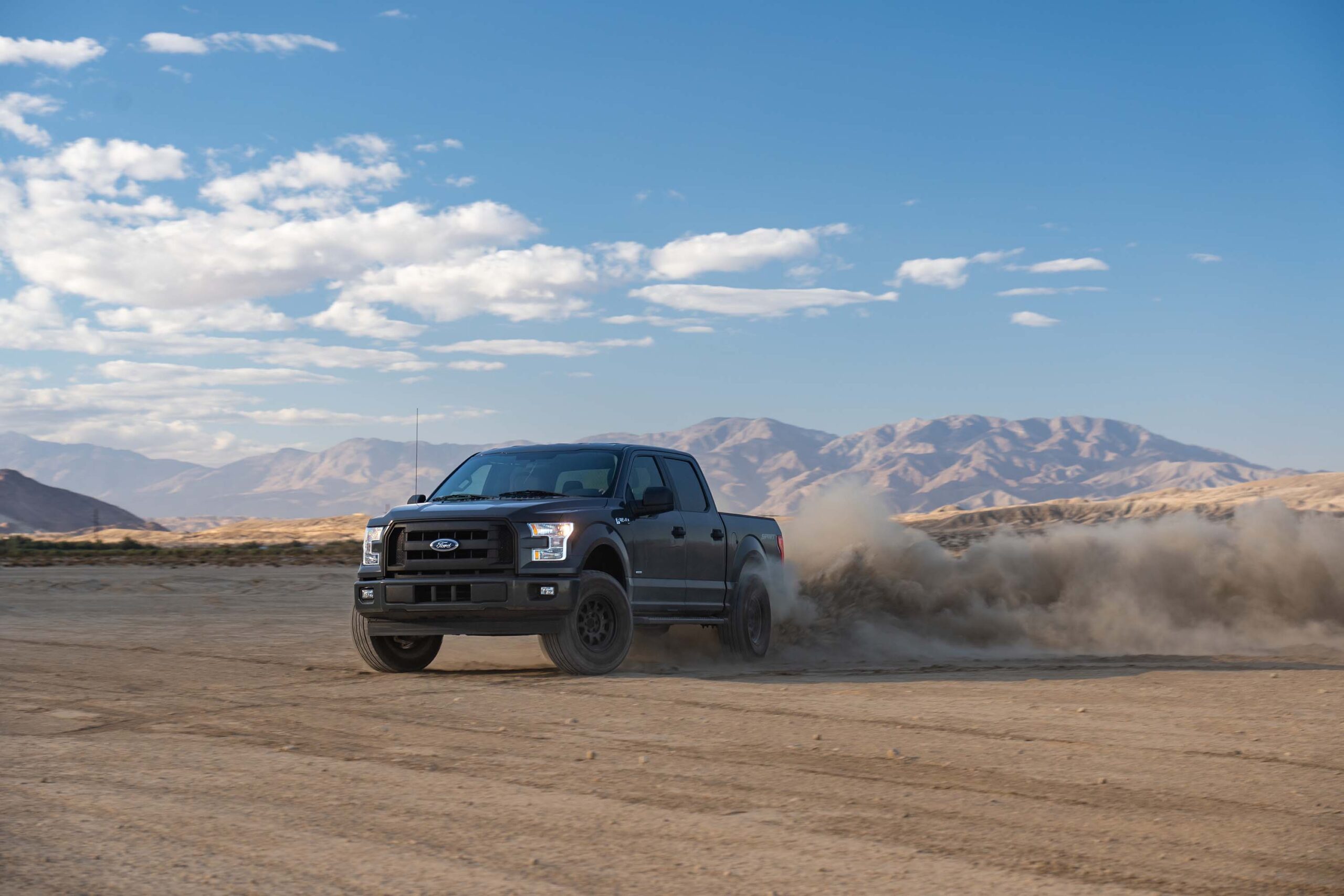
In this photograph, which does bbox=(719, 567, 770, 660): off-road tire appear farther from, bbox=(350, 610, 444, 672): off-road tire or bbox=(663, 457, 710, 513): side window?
bbox=(350, 610, 444, 672): off-road tire

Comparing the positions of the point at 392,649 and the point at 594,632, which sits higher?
the point at 594,632

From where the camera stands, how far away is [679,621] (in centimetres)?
1227

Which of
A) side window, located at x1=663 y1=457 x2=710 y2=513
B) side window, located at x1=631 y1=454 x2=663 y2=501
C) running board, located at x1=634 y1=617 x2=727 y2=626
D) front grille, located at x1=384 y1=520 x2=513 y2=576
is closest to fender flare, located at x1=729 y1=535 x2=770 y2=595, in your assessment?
running board, located at x1=634 y1=617 x2=727 y2=626

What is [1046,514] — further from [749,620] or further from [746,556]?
[749,620]

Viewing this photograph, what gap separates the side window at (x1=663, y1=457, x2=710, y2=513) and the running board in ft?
3.48

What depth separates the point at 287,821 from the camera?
539 cm

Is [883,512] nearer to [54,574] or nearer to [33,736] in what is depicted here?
[33,736]

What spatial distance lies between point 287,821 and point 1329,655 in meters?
12.2

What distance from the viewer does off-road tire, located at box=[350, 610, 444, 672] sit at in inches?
444

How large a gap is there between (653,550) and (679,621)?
0.85 m

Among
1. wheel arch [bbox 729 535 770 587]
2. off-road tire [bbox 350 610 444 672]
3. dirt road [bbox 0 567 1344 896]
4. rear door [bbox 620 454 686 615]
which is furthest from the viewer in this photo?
wheel arch [bbox 729 535 770 587]

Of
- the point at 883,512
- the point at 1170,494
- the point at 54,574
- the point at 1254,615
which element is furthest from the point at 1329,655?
the point at 1170,494

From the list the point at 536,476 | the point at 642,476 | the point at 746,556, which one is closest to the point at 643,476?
the point at 642,476

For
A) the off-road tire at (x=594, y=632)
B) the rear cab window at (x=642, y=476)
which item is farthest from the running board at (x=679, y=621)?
the rear cab window at (x=642, y=476)
